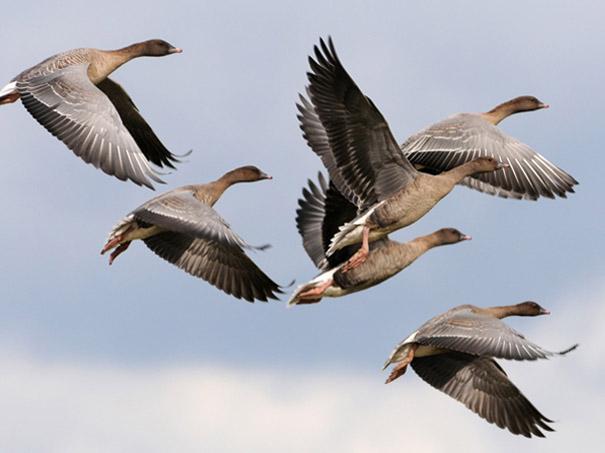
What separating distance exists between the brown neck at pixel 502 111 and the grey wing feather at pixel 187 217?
257 inches

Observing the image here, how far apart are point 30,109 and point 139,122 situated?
156 inches

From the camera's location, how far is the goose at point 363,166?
69.5 ft

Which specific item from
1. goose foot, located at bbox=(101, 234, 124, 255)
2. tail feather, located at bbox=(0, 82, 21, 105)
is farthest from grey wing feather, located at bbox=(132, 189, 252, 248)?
tail feather, located at bbox=(0, 82, 21, 105)

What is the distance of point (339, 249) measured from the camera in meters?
23.8

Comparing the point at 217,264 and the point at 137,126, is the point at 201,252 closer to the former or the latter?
the point at 217,264

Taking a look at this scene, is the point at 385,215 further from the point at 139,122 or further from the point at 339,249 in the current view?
the point at 139,122

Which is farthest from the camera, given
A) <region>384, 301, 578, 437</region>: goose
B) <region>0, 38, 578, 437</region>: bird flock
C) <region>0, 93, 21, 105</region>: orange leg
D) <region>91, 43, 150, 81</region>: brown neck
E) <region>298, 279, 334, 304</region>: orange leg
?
<region>91, 43, 150, 81</region>: brown neck

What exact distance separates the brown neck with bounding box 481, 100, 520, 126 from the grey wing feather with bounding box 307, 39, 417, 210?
231 inches

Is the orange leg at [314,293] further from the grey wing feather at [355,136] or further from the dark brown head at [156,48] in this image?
the dark brown head at [156,48]

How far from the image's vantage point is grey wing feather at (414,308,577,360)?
22.5m

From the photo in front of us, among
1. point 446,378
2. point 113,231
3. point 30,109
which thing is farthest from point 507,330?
point 30,109

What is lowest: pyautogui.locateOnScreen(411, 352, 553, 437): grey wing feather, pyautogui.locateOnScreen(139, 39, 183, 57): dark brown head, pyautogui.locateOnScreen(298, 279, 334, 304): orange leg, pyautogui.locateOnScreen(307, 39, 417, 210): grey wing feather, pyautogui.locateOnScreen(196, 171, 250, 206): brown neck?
pyautogui.locateOnScreen(411, 352, 553, 437): grey wing feather

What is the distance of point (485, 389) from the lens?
25.0 meters

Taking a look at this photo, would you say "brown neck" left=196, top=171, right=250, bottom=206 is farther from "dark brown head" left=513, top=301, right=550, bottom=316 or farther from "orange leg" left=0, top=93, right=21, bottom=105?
"dark brown head" left=513, top=301, right=550, bottom=316
